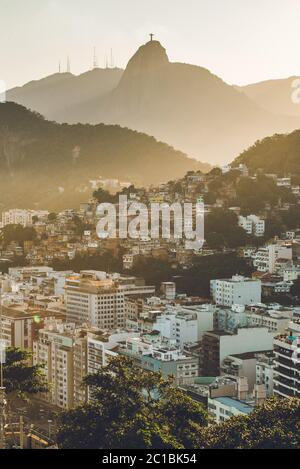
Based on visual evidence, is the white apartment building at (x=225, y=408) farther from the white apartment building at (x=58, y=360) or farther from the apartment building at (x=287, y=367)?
the white apartment building at (x=58, y=360)

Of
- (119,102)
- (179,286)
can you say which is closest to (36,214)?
(179,286)

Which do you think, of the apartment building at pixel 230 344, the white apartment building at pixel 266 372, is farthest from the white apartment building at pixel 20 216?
the white apartment building at pixel 266 372

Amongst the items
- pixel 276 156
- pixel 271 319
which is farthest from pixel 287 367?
pixel 276 156

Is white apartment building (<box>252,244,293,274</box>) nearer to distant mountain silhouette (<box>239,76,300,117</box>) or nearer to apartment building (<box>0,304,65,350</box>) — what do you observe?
apartment building (<box>0,304,65,350</box>)

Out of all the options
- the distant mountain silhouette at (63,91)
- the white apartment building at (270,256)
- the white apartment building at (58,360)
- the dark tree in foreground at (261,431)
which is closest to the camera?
the dark tree in foreground at (261,431)

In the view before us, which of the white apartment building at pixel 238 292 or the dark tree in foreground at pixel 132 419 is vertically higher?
the white apartment building at pixel 238 292

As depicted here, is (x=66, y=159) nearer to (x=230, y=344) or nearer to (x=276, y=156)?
(x=276, y=156)
